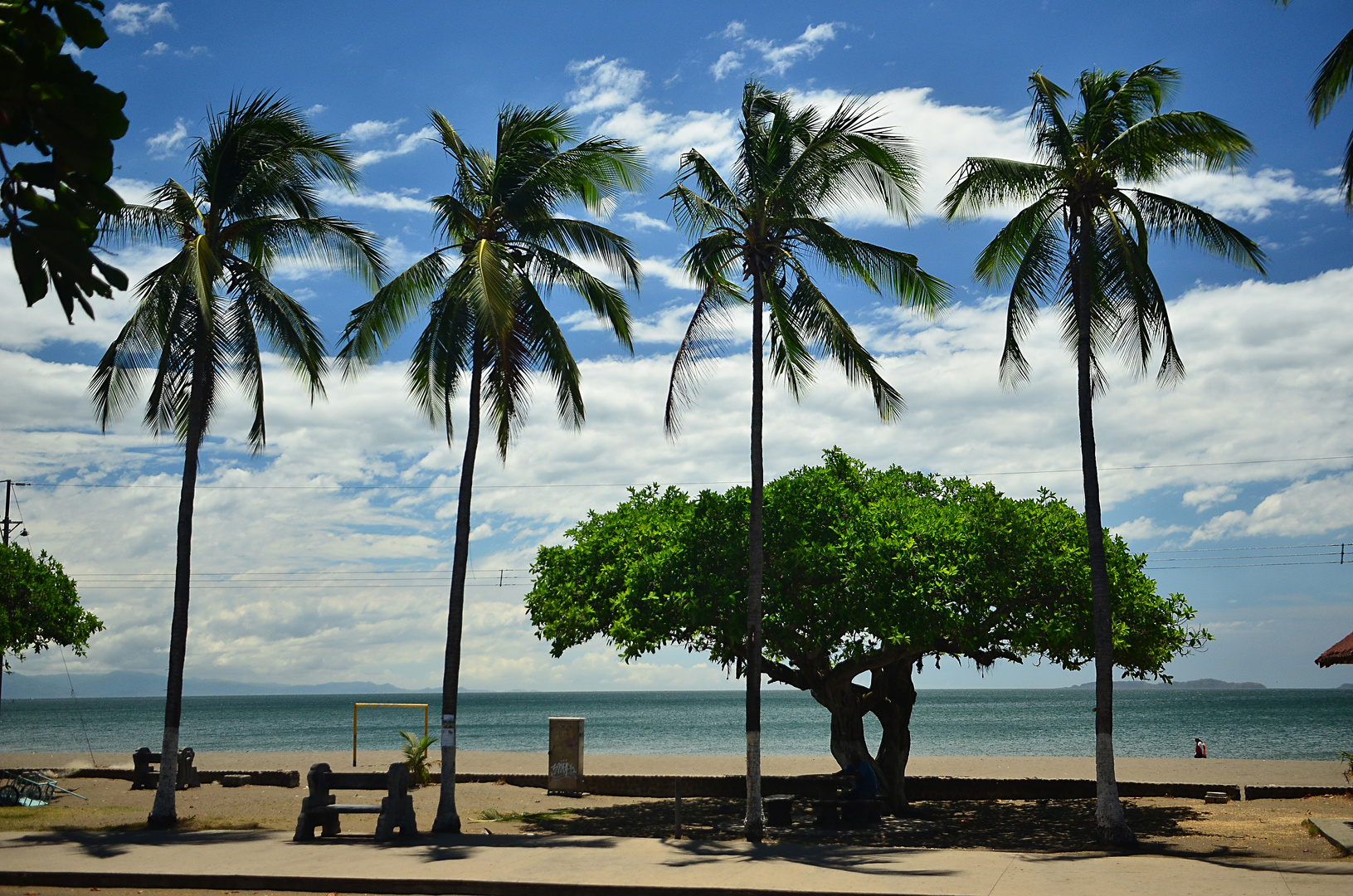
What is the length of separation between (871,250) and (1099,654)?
6858mm

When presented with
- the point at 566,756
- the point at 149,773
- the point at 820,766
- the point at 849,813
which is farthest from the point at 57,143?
the point at 820,766

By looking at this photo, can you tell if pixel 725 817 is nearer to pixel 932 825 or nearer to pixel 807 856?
pixel 932 825

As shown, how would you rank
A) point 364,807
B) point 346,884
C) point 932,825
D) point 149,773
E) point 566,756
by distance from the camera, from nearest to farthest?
point 346,884
point 364,807
point 932,825
point 566,756
point 149,773

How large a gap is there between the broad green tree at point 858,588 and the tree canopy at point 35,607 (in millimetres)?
11605

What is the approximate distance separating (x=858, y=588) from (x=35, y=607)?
1789cm

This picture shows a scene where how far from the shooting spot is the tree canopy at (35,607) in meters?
21.1

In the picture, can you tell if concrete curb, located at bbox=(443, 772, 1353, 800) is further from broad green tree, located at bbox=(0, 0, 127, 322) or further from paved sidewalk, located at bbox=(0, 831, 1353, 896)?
broad green tree, located at bbox=(0, 0, 127, 322)

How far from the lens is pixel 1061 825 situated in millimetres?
15695

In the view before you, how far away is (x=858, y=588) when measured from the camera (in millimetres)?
14734

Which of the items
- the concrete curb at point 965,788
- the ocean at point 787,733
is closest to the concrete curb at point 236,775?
the concrete curb at point 965,788

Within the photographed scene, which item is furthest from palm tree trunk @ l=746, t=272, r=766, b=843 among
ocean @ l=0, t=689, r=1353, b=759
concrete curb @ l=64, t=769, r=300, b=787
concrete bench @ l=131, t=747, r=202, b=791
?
ocean @ l=0, t=689, r=1353, b=759

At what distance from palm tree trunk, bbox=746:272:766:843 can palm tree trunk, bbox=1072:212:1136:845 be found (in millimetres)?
4501

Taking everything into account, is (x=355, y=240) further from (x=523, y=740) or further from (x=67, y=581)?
(x=523, y=740)

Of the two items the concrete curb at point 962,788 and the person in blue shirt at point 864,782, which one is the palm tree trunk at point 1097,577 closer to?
the person in blue shirt at point 864,782
